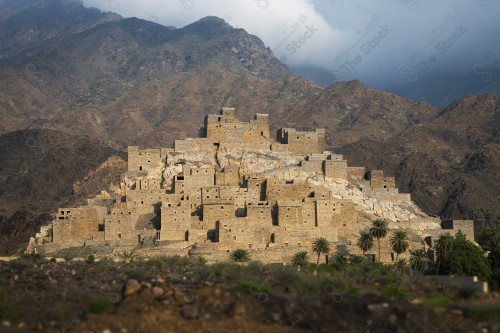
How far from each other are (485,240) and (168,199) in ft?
95.6

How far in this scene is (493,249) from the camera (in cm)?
6038

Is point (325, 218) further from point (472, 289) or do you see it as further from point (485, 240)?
point (472, 289)

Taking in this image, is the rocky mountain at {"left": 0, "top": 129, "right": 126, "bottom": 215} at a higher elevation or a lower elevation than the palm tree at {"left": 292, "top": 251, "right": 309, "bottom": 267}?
higher

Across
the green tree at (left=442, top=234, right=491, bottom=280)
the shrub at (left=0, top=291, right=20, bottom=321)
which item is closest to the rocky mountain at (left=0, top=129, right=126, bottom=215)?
the green tree at (left=442, top=234, right=491, bottom=280)

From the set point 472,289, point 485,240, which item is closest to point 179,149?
point 485,240

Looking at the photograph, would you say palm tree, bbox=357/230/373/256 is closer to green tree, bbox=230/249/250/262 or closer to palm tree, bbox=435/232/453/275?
palm tree, bbox=435/232/453/275

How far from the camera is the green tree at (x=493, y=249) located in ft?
164

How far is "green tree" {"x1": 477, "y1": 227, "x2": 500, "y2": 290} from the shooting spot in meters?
50.0

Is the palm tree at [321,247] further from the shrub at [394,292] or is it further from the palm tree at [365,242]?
the shrub at [394,292]

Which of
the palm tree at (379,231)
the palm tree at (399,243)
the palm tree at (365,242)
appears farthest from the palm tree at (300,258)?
the palm tree at (399,243)

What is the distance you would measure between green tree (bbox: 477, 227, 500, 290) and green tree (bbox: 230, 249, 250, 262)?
17753 millimetres

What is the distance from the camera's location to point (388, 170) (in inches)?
5920

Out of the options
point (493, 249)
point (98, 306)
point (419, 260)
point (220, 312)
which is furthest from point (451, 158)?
point (98, 306)

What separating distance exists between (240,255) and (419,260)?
44.1 ft
